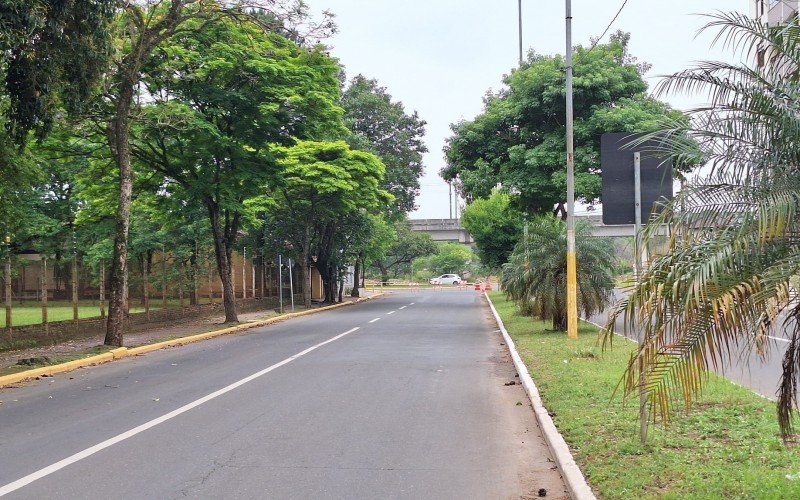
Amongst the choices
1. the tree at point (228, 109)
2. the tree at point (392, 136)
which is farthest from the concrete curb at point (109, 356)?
the tree at point (392, 136)

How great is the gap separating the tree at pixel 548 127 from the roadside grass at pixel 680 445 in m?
11.2

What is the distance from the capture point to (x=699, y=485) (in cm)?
523

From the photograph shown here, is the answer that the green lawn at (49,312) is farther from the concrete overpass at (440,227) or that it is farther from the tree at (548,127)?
the concrete overpass at (440,227)

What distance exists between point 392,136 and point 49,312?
1197 inches

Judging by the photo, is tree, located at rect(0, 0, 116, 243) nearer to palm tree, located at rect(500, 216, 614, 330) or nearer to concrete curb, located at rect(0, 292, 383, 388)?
concrete curb, located at rect(0, 292, 383, 388)

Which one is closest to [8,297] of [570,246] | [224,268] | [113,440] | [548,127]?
[224,268]

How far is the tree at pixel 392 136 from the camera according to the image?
155 ft

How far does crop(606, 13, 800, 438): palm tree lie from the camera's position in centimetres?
421

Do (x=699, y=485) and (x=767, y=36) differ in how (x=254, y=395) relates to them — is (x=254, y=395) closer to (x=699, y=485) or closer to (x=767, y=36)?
(x=699, y=485)

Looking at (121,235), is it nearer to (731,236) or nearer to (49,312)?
(49,312)

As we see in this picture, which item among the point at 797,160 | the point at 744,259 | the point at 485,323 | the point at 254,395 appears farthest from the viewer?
the point at 485,323

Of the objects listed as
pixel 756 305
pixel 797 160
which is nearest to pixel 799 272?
pixel 756 305

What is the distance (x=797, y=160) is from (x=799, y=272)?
1.03 metres

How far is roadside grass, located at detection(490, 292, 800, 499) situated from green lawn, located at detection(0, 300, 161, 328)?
1403 cm
